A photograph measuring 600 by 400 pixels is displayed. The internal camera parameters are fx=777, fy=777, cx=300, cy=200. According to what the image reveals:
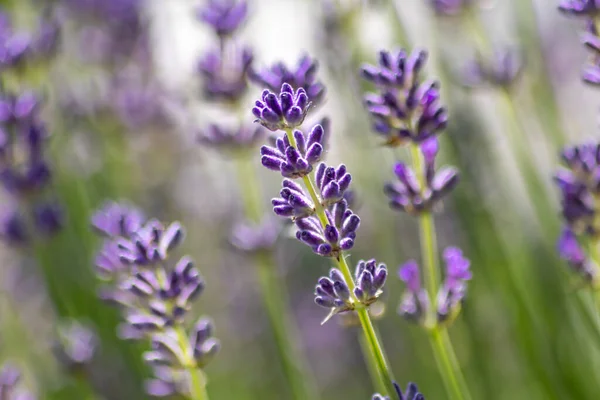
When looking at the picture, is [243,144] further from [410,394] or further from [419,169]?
[410,394]

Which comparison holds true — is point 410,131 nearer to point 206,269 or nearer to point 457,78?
point 457,78

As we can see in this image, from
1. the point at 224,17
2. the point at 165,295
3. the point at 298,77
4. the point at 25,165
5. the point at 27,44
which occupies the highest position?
the point at 27,44

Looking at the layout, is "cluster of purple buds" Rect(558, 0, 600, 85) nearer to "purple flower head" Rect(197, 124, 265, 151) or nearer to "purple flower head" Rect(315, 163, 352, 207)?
"purple flower head" Rect(315, 163, 352, 207)

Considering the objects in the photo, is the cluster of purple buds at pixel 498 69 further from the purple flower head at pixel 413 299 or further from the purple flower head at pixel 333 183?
the purple flower head at pixel 333 183

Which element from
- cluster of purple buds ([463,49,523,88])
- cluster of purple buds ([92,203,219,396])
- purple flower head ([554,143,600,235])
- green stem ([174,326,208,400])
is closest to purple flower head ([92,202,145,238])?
cluster of purple buds ([92,203,219,396])

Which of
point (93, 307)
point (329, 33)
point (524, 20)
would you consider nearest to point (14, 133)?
point (93, 307)

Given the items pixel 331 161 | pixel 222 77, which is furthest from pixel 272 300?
pixel 331 161

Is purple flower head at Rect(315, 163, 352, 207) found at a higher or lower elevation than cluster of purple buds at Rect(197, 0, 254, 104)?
lower

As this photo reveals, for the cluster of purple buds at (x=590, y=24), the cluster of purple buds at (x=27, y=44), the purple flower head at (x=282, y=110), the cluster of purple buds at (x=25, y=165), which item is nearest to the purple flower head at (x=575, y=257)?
the cluster of purple buds at (x=590, y=24)
